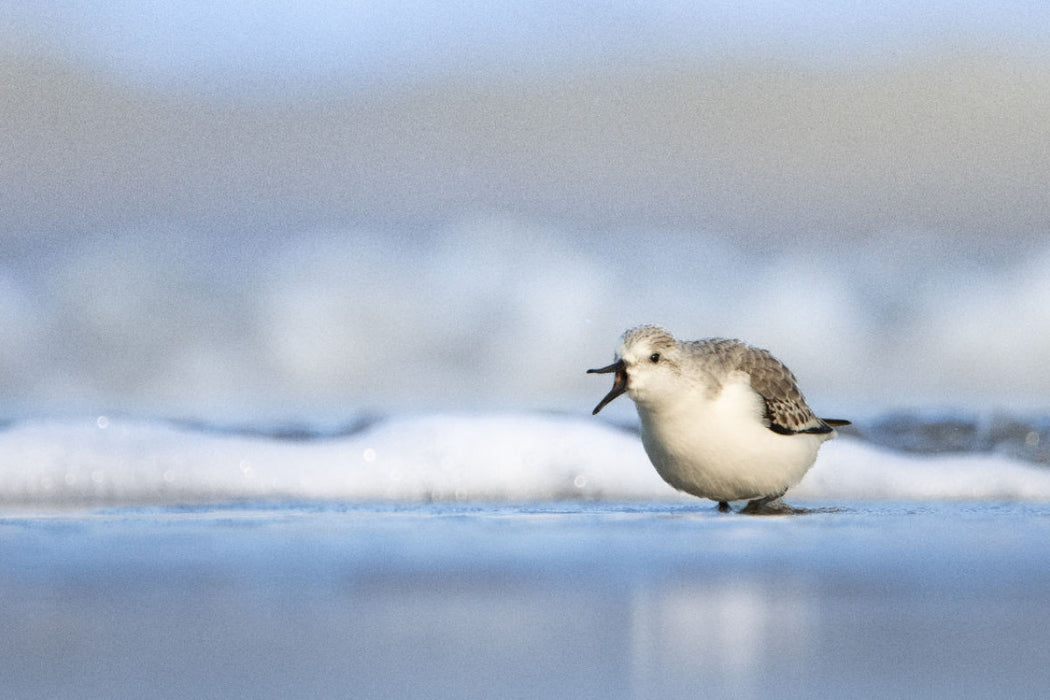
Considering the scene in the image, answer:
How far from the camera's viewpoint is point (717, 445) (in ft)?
17.8

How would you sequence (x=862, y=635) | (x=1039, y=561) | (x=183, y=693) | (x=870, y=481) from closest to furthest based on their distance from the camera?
(x=183, y=693)
(x=862, y=635)
(x=1039, y=561)
(x=870, y=481)

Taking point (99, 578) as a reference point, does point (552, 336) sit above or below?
above

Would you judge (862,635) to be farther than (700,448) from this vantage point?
No

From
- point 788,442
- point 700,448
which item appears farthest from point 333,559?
point 788,442

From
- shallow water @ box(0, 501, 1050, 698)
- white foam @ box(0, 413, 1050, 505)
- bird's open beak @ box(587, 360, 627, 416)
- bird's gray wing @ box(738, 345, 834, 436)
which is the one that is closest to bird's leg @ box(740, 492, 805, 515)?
bird's gray wing @ box(738, 345, 834, 436)

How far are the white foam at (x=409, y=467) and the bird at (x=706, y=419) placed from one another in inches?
29.9

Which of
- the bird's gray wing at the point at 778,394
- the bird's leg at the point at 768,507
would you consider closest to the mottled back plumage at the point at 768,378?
the bird's gray wing at the point at 778,394

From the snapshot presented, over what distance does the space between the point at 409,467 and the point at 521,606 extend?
3.16 metres

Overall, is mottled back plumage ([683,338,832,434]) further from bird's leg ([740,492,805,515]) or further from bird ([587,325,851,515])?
bird's leg ([740,492,805,515])

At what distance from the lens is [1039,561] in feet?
13.1

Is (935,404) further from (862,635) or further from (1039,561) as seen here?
(862,635)

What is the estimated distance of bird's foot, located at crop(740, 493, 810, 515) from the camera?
220 inches

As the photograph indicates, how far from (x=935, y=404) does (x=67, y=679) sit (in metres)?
6.12

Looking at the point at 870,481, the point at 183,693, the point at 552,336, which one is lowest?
the point at 183,693
